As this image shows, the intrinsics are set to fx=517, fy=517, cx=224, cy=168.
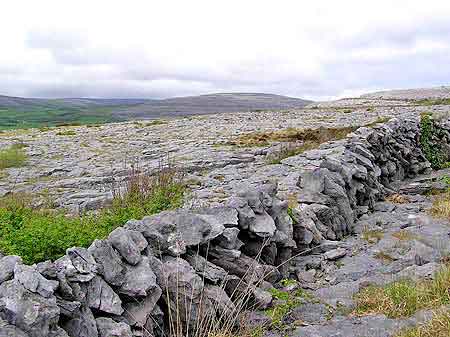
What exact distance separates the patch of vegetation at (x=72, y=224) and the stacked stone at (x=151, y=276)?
3.48 ft

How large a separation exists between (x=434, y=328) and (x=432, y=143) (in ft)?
59.0

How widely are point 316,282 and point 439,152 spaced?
15.5m

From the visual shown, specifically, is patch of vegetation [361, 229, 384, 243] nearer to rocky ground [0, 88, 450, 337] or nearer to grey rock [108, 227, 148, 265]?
rocky ground [0, 88, 450, 337]

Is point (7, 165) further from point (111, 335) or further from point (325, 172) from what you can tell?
point (111, 335)

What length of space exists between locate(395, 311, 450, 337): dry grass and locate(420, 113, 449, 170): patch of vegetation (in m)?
16.3

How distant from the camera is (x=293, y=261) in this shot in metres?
9.89

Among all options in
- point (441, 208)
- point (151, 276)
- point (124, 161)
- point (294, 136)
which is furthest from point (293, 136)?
point (151, 276)

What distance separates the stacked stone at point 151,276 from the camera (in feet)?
16.7

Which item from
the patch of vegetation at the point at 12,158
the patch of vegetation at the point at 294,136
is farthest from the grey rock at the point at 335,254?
the patch of vegetation at the point at 12,158

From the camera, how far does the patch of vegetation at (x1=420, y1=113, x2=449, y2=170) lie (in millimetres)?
21538

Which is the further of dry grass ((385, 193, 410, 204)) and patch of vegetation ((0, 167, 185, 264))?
dry grass ((385, 193, 410, 204))

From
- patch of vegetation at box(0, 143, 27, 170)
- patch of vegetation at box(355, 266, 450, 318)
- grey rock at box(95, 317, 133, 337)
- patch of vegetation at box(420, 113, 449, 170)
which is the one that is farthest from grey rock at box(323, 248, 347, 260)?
patch of vegetation at box(0, 143, 27, 170)

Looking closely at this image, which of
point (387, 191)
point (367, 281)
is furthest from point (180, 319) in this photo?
point (387, 191)

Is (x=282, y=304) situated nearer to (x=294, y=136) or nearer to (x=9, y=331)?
(x=9, y=331)
